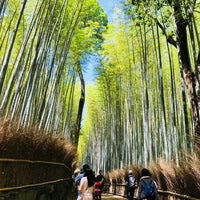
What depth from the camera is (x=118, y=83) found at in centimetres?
1251

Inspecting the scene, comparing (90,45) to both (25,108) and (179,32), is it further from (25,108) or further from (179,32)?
(25,108)

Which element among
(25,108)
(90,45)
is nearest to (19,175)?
(25,108)

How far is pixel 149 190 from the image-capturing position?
3773 mm

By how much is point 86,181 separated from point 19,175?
0.83 metres

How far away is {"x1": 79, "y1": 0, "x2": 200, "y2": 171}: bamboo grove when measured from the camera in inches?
208

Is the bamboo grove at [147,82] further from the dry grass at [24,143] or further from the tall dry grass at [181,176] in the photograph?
the dry grass at [24,143]

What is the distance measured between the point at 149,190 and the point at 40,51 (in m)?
3.24

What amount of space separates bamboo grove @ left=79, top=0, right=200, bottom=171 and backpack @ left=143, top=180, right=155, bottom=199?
1428 millimetres

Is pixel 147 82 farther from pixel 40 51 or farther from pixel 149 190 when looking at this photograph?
pixel 149 190

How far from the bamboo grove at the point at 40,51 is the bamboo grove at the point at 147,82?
1303 millimetres

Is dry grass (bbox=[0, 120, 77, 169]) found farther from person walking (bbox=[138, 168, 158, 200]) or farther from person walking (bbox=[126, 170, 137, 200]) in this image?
person walking (bbox=[126, 170, 137, 200])

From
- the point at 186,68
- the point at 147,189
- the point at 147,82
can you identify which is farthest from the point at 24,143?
the point at 147,82

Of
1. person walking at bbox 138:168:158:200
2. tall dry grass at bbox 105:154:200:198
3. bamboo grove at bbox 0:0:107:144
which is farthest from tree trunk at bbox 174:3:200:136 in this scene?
bamboo grove at bbox 0:0:107:144

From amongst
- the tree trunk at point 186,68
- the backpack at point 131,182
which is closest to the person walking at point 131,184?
the backpack at point 131,182
